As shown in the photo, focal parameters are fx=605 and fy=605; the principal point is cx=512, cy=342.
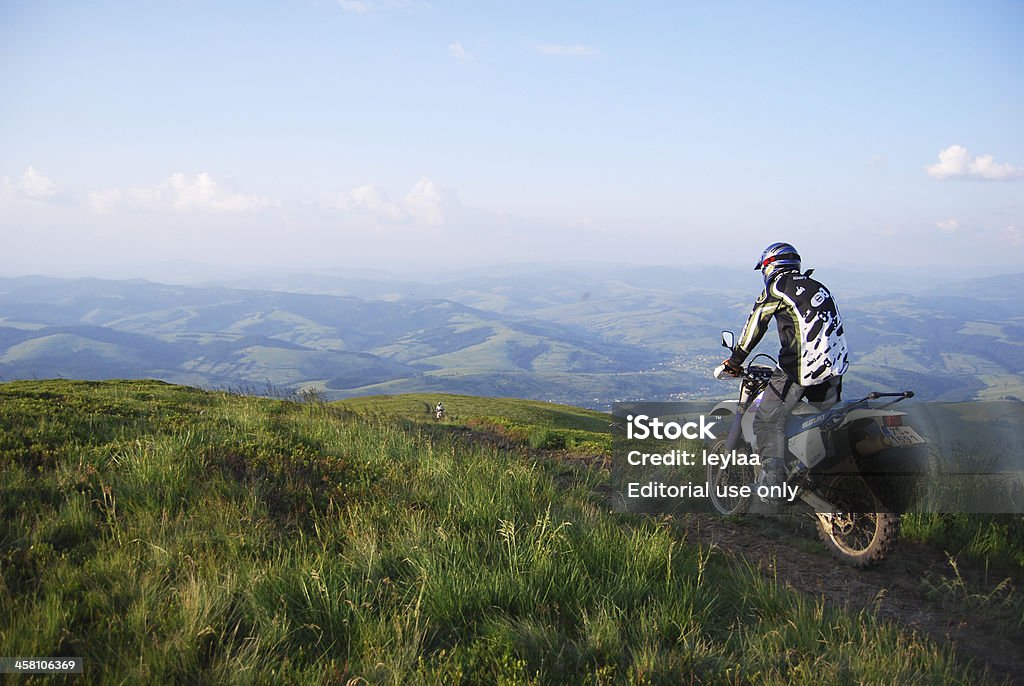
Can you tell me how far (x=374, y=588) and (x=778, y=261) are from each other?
623cm

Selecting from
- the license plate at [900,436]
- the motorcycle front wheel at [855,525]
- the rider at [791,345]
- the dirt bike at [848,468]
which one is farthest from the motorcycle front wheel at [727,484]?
the license plate at [900,436]

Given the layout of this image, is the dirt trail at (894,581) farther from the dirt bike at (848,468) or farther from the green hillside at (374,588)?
the green hillside at (374,588)

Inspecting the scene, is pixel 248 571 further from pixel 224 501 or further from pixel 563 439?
pixel 563 439

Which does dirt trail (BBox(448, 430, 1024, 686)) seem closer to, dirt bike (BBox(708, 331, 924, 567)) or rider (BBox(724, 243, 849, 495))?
dirt bike (BBox(708, 331, 924, 567))

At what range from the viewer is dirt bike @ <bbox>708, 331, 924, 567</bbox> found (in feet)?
21.9

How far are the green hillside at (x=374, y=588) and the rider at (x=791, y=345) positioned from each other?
1.86 meters

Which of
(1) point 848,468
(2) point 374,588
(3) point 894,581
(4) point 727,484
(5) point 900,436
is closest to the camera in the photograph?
(2) point 374,588

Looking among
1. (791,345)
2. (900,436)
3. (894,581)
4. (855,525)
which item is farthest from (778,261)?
(894,581)

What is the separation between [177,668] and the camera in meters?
3.90

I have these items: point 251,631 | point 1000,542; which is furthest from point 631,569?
point 1000,542

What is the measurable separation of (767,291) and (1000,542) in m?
3.93

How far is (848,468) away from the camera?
22.8 ft

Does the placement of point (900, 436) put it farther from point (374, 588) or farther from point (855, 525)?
point (374, 588)

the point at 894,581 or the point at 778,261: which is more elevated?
the point at 778,261
